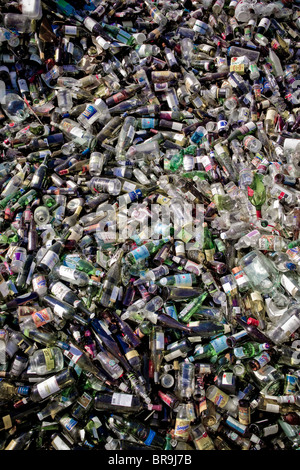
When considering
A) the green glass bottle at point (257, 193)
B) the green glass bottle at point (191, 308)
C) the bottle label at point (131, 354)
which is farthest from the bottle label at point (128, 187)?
the bottle label at point (131, 354)

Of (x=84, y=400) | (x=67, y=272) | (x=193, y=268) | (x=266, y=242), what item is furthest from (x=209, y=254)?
(x=84, y=400)

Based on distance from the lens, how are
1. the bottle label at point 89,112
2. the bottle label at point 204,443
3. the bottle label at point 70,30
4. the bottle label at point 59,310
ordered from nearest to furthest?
1. the bottle label at point 204,443
2. the bottle label at point 59,310
3. the bottle label at point 89,112
4. the bottle label at point 70,30

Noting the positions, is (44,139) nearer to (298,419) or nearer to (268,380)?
(268,380)

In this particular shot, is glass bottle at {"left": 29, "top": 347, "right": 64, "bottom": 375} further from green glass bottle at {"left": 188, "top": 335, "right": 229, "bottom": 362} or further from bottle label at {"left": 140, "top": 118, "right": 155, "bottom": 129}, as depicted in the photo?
bottle label at {"left": 140, "top": 118, "right": 155, "bottom": 129}

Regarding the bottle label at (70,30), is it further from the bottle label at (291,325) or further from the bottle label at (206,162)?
the bottle label at (291,325)

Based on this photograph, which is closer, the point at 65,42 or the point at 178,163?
the point at 178,163

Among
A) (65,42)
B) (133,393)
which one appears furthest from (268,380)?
(65,42)

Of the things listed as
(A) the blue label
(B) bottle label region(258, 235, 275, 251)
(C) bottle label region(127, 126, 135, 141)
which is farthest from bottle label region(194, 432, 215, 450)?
(C) bottle label region(127, 126, 135, 141)
